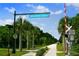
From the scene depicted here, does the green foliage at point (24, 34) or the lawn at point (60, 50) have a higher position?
the green foliage at point (24, 34)

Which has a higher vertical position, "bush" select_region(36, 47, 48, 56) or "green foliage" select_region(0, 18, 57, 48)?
"green foliage" select_region(0, 18, 57, 48)

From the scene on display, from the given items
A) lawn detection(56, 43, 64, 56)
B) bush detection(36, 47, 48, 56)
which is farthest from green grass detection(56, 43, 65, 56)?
bush detection(36, 47, 48, 56)

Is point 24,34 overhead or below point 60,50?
overhead

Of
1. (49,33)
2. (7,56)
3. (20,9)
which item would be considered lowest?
(7,56)

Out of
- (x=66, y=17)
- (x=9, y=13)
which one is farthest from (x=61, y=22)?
(x=9, y=13)

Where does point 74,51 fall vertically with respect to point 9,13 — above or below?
below

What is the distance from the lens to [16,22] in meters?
4.62

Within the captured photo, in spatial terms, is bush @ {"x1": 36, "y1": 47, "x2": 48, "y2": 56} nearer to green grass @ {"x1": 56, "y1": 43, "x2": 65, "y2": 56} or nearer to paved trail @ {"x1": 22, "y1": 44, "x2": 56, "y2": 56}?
paved trail @ {"x1": 22, "y1": 44, "x2": 56, "y2": 56}

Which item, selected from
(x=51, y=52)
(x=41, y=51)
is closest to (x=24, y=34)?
(x=41, y=51)

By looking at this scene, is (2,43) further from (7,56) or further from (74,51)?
(74,51)

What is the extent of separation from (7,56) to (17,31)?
0.35 metres

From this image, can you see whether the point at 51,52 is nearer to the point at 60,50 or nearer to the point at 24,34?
the point at 60,50

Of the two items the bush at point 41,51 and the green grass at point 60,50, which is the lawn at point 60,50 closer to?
the green grass at point 60,50

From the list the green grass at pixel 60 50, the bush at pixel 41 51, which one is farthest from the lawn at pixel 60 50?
the bush at pixel 41 51
